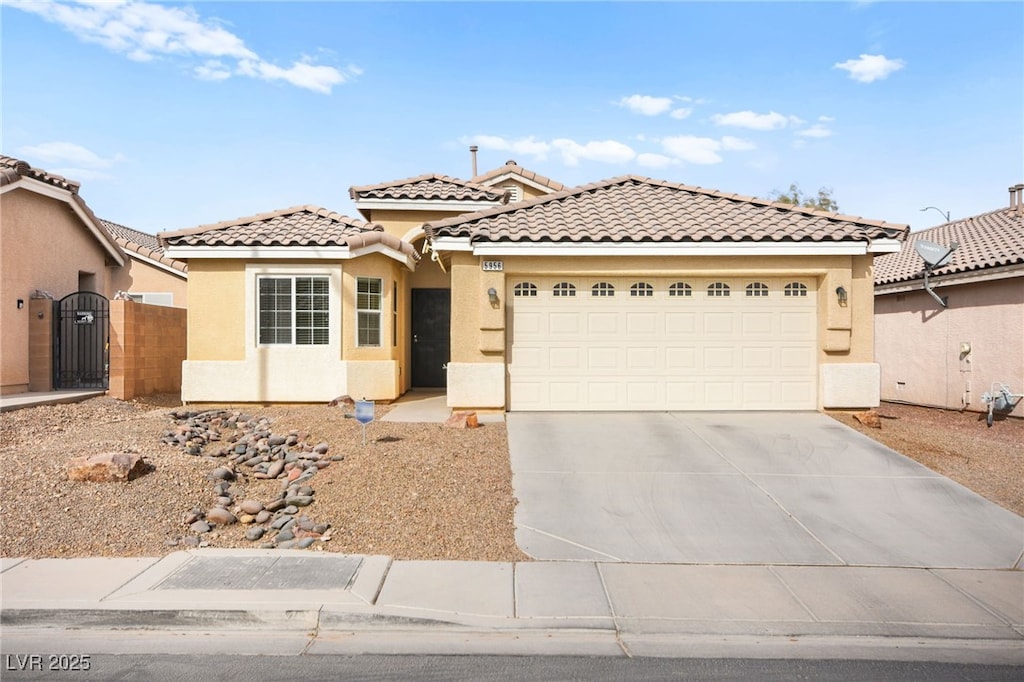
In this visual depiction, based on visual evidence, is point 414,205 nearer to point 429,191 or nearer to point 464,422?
point 429,191

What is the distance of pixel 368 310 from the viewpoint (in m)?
13.0

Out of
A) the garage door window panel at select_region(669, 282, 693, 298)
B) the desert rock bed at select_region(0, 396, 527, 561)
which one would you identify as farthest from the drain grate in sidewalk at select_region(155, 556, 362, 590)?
A: the garage door window panel at select_region(669, 282, 693, 298)

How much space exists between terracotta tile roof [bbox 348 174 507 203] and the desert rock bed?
282 inches

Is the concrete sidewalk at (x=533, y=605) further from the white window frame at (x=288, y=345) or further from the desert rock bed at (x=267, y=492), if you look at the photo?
the white window frame at (x=288, y=345)

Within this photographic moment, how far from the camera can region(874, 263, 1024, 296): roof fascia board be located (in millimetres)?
13312

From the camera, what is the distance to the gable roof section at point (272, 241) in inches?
488

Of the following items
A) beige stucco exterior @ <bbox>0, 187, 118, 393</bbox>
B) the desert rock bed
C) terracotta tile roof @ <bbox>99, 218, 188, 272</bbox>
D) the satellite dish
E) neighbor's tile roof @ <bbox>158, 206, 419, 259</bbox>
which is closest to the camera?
the desert rock bed

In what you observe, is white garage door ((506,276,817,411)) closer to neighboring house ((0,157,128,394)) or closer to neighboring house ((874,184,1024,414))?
neighboring house ((874,184,1024,414))

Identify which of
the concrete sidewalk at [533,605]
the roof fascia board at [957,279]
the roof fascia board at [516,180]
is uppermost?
the roof fascia board at [516,180]

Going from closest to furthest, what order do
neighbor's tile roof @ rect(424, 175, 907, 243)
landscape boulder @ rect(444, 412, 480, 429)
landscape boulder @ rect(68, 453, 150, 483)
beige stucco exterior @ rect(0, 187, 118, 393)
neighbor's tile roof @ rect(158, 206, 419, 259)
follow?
1. landscape boulder @ rect(68, 453, 150, 483)
2. landscape boulder @ rect(444, 412, 480, 429)
3. neighbor's tile roof @ rect(424, 175, 907, 243)
4. neighbor's tile roof @ rect(158, 206, 419, 259)
5. beige stucco exterior @ rect(0, 187, 118, 393)

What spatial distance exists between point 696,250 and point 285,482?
7300mm

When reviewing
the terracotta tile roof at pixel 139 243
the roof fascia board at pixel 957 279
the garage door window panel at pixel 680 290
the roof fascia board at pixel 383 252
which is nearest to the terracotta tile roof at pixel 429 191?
the roof fascia board at pixel 383 252

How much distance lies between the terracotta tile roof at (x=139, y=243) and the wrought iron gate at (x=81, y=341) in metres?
2.12

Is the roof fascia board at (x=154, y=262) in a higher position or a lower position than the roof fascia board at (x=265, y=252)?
higher
